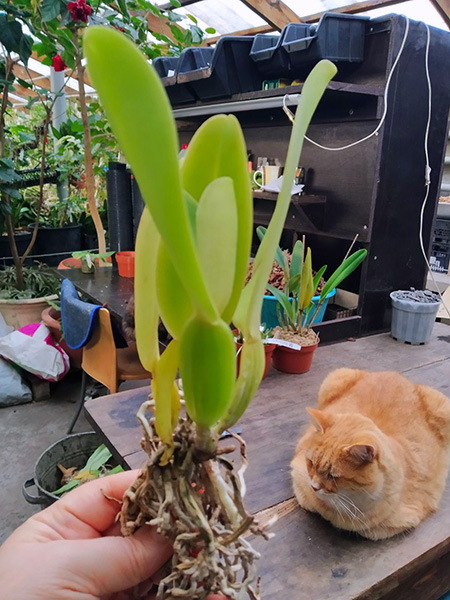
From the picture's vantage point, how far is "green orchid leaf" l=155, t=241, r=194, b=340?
1.05 feet

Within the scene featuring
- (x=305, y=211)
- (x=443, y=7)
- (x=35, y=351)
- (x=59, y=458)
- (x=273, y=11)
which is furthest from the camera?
(x=273, y=11)

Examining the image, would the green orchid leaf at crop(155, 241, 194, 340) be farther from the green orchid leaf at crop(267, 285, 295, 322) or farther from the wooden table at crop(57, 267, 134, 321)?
the wooden table at crop(57, 267, 134, 321)

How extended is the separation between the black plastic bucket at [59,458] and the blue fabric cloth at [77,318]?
0.34 meters

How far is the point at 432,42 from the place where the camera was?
134cm

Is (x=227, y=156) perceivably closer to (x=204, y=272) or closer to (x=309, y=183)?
(x=204, y=272)

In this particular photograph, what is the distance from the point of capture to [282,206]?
32 centimetres

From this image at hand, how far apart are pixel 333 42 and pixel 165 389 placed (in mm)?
1280

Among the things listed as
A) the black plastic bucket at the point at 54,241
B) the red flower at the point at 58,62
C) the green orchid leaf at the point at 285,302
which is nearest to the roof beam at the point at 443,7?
the red flower at the point at 58,62

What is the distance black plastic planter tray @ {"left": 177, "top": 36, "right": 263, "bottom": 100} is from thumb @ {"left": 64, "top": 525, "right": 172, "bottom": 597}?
1.52 meters

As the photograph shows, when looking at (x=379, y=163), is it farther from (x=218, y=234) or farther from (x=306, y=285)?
(x=218, y=234)

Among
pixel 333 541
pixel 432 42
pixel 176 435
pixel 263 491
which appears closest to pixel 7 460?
pixel 263 491

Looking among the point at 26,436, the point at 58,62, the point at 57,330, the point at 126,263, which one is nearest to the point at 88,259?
the point at 126,263

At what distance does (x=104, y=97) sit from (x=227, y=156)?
103 millimetres

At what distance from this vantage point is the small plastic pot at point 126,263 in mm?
2070
